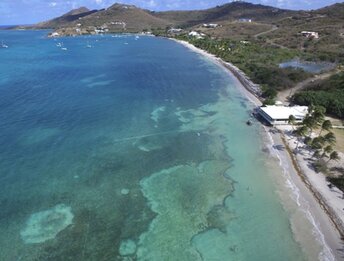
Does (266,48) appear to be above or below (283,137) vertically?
below

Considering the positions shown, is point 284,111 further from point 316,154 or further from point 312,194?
point 312,194

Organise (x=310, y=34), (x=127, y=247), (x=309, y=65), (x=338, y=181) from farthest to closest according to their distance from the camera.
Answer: (x=310, y=34) < (x=309, y=65) < (x=338, y=181) < (x=127, y=247)

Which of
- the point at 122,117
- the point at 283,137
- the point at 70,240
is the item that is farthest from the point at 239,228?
the point at 122,117

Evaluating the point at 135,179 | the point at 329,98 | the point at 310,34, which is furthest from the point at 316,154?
the point at 310,34

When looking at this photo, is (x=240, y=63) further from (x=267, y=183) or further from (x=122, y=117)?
(x=267, y=183)

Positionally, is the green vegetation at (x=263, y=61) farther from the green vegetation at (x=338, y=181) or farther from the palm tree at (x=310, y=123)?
the green vegetation at (x=338, y=181)

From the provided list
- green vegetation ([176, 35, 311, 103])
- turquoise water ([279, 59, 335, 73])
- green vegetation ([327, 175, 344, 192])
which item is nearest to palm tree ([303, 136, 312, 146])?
green vegetation ([327, 175, 344, 192])
